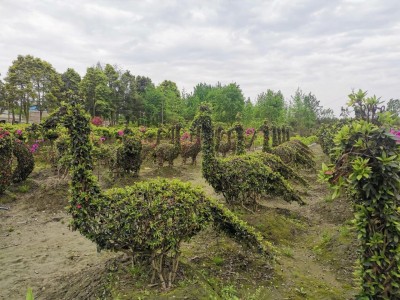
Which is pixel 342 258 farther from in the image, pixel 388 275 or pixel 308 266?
pixel 388 275

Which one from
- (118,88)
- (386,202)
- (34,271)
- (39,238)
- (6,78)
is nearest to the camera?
(386,202)

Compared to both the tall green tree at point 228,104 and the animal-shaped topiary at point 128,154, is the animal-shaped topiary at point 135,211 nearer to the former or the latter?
the animal-shaped topiary at point 128,154

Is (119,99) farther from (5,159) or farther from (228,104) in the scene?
(5,159)

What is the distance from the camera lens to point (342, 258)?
6.27 meters

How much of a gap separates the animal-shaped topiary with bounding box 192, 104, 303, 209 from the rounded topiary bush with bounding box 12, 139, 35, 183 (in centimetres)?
787

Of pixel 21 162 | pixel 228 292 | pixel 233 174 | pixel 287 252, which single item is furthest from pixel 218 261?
pixel 21 162

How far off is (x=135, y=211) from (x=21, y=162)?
31.4 feet

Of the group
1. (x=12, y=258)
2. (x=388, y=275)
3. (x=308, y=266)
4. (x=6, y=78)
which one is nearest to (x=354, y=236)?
(x=308, y=266)

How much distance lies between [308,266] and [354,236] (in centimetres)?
149

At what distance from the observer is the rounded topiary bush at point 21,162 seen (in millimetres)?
11781

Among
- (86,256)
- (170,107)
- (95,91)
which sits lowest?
(86,256)

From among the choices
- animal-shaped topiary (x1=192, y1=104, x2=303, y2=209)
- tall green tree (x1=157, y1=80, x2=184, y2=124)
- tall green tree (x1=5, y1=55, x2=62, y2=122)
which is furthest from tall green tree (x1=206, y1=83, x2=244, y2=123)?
animal-shaped topiary (x1=192, y1=104, x2=303, y2=209)

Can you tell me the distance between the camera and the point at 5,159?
1069cm

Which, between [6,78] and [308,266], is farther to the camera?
[6,78]
